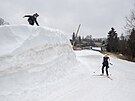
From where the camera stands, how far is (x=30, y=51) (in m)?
8.52

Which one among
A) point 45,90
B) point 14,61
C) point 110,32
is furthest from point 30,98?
point 110,32

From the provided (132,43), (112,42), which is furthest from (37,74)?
(112,42)

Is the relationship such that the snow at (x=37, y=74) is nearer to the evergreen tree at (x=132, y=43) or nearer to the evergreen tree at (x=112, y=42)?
the evergreen tree at (x=132, y=43)

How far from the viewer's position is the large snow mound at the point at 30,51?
24.8ft

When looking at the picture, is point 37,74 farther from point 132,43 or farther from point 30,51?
point 132,43

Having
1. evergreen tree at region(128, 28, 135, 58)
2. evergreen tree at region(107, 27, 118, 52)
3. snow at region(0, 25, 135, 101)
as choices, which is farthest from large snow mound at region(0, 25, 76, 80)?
evergreen tree at region(107, 27, 118, 52)

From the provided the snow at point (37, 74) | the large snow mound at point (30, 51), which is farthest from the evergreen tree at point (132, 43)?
the snow at point (37, 74)

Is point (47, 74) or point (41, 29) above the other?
point (41, 29)

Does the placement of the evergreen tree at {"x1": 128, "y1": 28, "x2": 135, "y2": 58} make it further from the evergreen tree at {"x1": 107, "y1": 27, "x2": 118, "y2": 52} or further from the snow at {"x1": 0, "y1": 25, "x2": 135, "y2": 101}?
the snow at {"x1": 0, "y1": 25, "x2": 135, "y2": 101}

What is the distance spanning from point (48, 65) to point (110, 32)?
157ft

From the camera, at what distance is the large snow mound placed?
7571mm

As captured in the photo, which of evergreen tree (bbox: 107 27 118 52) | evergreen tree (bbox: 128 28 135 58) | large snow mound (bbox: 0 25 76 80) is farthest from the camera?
evergreen tree (bbox: 107 27 118 52)

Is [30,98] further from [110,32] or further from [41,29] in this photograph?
[110,32]

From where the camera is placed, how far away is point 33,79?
7891 millimetres
